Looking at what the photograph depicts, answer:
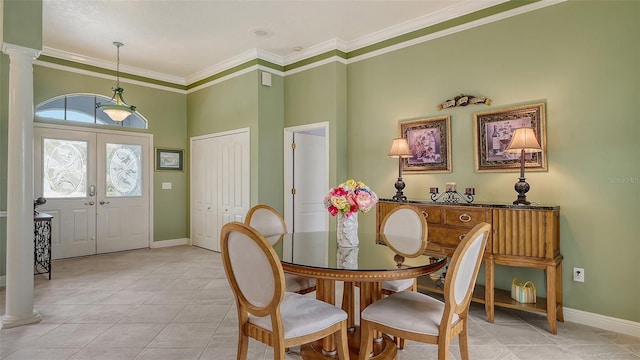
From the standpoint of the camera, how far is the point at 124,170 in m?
5.84

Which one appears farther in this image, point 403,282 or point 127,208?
point 127,208

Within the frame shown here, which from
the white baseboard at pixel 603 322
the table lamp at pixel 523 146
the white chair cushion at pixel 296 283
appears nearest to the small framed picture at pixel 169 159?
the white chair cushion at pixel 296 283

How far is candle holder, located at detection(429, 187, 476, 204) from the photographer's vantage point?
3467 mm

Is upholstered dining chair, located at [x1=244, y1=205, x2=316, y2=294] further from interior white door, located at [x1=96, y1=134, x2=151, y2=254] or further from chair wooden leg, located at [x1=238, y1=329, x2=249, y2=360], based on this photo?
interior white door, located at [x1=96, y1=134, x2=151, y2=254]

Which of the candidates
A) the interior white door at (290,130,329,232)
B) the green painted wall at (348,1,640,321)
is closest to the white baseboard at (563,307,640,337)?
the green painted wall at (348,1,640,321)

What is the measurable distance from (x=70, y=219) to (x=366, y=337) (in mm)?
5152

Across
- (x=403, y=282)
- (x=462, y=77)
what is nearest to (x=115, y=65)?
(x=462, y=77)

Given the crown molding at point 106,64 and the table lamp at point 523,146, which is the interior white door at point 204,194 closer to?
the crown molding at point 106,64

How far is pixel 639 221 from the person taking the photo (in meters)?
2.73

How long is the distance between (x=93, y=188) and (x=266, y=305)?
16.2ft

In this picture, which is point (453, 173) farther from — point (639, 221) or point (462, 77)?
point (639, 221)

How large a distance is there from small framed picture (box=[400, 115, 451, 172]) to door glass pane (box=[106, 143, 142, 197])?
443cm

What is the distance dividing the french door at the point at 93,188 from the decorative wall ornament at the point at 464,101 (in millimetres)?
4832

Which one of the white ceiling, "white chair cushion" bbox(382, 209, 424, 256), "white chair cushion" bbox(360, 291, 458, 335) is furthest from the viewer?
the white ceiling
